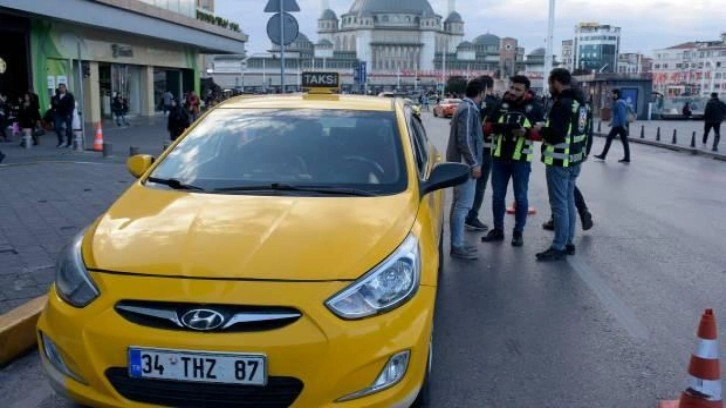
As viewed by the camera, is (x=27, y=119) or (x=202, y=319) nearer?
(x=202, y=319)

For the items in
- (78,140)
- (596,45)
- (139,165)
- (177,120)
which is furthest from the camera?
(596,45)

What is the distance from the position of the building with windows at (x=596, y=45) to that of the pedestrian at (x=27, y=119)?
437 feet

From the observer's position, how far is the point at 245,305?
9.58 ft

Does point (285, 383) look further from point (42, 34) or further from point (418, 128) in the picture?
point (42, 34)

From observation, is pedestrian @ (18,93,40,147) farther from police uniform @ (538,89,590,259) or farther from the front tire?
the front tire

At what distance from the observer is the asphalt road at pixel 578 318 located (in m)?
4.09

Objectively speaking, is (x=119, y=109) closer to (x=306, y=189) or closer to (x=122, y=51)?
(x=122, y=51)

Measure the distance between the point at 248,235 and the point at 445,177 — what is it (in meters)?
1.57

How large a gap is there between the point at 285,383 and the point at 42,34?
22881 millimetres

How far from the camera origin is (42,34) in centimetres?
2255

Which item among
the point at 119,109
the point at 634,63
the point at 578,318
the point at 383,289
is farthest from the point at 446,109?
the point at 634,63

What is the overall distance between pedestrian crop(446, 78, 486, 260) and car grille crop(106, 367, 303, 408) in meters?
4.43

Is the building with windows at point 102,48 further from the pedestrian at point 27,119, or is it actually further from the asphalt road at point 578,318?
the asphalt road at point 578,318

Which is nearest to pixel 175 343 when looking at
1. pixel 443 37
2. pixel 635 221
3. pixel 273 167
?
pixel 273 167
